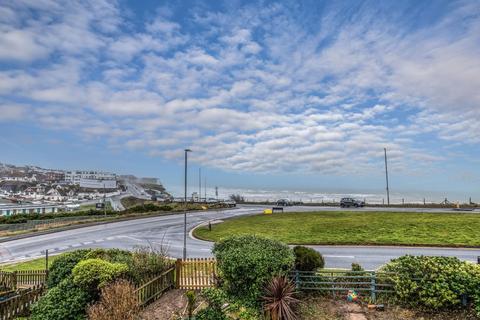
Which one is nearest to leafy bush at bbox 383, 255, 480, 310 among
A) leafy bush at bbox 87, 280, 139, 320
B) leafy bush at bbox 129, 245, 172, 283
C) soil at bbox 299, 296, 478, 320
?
soil at bbox 299, 296, 478, 320

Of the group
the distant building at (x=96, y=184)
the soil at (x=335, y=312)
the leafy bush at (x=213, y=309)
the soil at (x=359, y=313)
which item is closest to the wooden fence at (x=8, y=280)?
the soil at (x=335, y=312)

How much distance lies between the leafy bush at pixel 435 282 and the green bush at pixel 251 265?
405cm

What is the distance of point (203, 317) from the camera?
387 inches

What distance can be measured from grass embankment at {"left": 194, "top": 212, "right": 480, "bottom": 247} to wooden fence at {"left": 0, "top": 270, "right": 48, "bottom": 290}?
1489 centimetres

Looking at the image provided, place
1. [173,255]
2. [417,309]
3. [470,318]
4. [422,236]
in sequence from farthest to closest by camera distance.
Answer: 1. [422,236]
2. [173,255]
3. [417,309]
4. [470,318]

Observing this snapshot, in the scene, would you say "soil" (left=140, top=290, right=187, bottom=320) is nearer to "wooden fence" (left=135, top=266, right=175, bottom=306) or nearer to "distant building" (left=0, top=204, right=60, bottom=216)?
"wooden fence" (left=135, top=266, right=175, bottom=306)

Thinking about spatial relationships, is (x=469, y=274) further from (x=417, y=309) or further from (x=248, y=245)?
(x=248, y=245)

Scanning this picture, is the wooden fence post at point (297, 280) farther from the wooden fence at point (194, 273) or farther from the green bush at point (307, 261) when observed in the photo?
the wooden fence at point (194, 273)

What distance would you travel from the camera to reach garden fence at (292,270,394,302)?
Answer: 41.3 feet

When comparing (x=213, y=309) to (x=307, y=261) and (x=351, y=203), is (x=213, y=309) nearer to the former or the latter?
(x=307, y=261)

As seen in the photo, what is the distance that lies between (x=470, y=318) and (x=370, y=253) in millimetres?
12834

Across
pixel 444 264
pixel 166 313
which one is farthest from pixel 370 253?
pixel 166 313

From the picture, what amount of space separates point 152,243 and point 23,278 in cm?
1351

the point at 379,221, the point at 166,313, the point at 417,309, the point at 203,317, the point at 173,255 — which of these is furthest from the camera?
the point at 379,221
